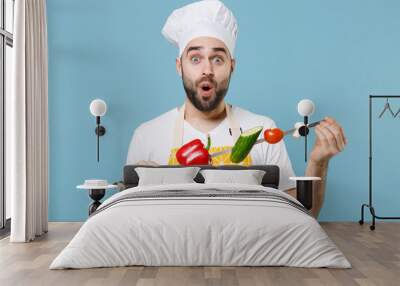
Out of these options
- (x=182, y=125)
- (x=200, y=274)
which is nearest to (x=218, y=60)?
(x=182, y=125)

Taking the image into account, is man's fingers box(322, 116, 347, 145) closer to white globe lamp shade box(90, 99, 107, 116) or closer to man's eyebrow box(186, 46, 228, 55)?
man's eyebrow box(186, 46, 228, 55)

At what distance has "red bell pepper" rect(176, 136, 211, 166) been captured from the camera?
265 inches

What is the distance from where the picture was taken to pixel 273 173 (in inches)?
261

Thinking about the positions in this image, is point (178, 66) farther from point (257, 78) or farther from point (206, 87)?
point (257, 78)

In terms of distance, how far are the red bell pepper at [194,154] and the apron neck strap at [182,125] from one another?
0.10 metres

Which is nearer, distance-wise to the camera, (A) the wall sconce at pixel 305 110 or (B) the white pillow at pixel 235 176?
(B) the white pillow at pixel 235 176

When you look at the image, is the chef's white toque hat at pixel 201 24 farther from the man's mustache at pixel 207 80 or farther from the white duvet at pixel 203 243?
the white duvet at pixel 203 243

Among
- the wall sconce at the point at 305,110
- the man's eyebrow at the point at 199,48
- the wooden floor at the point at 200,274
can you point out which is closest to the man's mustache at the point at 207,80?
the man's eyebrow at the point at 199,48

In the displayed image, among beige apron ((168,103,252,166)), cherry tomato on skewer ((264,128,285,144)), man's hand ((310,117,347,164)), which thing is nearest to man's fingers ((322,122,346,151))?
man's hand ((310,117,347,164))

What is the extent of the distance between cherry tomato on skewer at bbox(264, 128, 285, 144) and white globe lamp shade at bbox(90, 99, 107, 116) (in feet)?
6.32

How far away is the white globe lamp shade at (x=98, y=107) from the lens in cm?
671

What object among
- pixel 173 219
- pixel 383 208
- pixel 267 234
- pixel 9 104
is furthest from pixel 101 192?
pixel 383 208

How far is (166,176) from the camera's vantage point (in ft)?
20.2

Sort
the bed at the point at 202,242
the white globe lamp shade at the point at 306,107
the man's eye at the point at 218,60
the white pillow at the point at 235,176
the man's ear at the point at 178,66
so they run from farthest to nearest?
the man's ear at the point at 178,66, the man's eye at the point at 218,60, the white globe lamp shade at the point at 306,107, the white pillow at the point at 235,176, the bed at the point at 202,242
